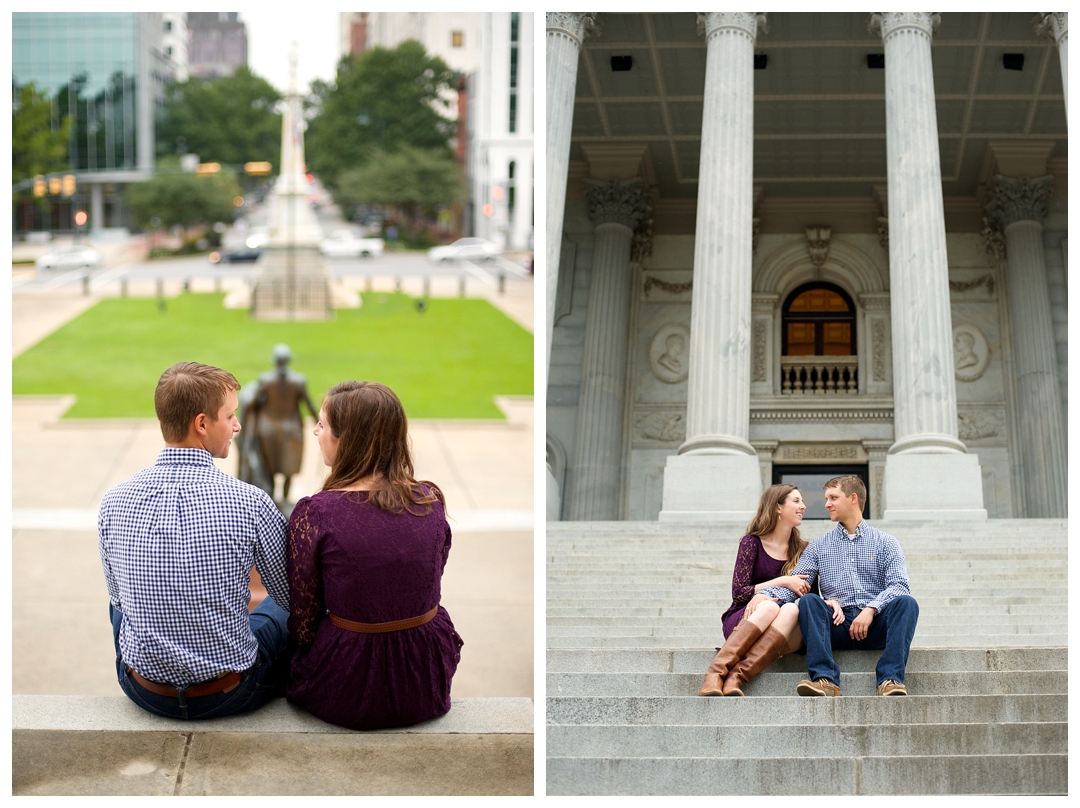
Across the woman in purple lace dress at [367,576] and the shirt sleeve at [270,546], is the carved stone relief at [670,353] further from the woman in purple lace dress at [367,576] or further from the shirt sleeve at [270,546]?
the shirt sleeve at [270,546]

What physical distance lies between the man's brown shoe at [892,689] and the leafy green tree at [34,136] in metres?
87.0

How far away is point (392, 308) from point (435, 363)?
9.14 meters

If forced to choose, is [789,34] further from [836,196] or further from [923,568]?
[923,568]

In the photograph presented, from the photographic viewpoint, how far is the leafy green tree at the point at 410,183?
90.0 m

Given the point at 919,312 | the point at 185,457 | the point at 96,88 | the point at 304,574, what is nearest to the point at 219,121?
the point at 96,88

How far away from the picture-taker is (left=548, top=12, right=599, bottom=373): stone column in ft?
42.9

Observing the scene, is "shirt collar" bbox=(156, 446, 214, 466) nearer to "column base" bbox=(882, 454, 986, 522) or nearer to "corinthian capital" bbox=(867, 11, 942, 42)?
"column base" bbox=(882, 454, 986, 522)

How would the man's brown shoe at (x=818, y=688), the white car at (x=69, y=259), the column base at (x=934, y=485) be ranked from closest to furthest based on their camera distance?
1. the man's brown shoe at (x=818, y=688)
2. the column base at (x=934, y=485)
3. the white car at (x=69, y=259)

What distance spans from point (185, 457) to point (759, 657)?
331cm

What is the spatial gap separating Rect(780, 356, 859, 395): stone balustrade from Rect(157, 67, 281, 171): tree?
9129 centimetres

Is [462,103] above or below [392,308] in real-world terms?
above

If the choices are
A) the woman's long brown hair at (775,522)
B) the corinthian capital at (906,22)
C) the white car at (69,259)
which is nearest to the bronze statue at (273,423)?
the corinthian capital at (906,22)

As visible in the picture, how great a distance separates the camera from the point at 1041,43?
68.3 ft

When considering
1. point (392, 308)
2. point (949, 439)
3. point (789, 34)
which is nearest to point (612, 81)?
point (789, 34)
